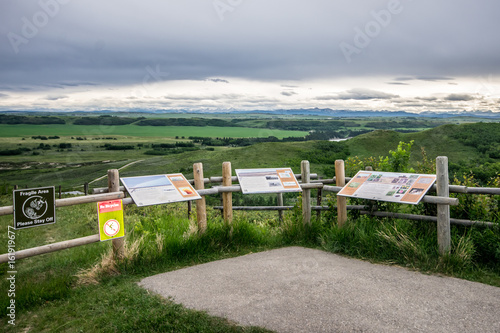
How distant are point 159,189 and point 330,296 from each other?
3.53m

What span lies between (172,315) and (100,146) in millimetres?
116249

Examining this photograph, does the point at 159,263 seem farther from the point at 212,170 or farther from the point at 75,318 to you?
the point at 212,170

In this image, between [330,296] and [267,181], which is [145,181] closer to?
[267,181]

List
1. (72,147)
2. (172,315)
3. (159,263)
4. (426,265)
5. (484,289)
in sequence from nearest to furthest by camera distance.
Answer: (172,315) < (484,289) < (426,265) < (159,263) < (72,147)

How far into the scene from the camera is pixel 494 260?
6.16m

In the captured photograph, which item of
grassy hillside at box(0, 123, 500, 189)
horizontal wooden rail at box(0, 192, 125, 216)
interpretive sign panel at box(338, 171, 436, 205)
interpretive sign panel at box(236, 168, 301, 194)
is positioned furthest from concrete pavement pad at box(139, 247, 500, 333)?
grassy hillside at box(0, 123, 500, 189)

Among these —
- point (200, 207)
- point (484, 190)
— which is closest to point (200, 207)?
point (200, 207)

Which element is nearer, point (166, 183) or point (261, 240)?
point (166, 183)

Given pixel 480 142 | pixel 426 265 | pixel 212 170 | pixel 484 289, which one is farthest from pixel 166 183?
pixel 480 142

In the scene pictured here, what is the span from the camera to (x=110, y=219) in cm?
633

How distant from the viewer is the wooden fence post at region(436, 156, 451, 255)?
623 centimetres

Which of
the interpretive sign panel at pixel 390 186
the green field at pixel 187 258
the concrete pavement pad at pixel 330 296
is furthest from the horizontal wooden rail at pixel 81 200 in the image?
the interpretive sign panel at pixel 390 186

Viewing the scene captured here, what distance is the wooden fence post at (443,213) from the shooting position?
6.23 metres

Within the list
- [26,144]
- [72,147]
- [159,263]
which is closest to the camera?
[159,263]
